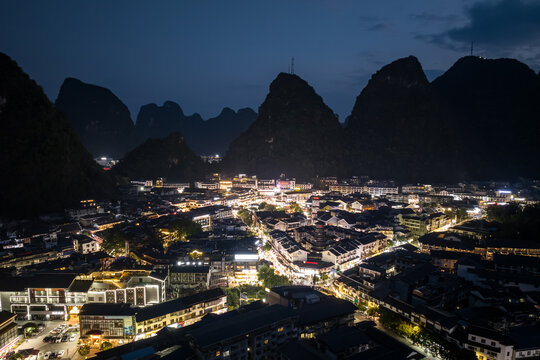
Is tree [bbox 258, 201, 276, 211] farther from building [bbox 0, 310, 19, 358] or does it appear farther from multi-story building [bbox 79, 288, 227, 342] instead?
building [bbox 0, 310, 19, 358]

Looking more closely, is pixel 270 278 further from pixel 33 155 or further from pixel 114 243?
pixel 33 155

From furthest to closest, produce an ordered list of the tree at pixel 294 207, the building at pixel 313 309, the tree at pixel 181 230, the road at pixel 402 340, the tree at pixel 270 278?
the tree at pixel 294 207 < the tree at pixel 181 230 < the tree at pixel 270 278 < the building at pixel 313 309 < the road at pixel 402 340

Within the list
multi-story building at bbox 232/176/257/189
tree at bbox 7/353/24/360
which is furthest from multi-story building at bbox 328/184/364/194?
tree at bbox 7/353/24/360

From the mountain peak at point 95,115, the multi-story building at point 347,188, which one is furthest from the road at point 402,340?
the mountain peak at point 95,115

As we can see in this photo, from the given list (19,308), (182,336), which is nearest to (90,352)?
(182,336)

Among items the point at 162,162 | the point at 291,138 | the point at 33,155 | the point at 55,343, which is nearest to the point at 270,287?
the point at 55,343

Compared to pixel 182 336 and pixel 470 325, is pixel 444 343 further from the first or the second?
pixel 182 336

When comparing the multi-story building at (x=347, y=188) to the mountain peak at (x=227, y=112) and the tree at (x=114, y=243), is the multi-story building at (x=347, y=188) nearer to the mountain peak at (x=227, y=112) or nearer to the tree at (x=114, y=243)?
the tree at (x=114, y=243)
